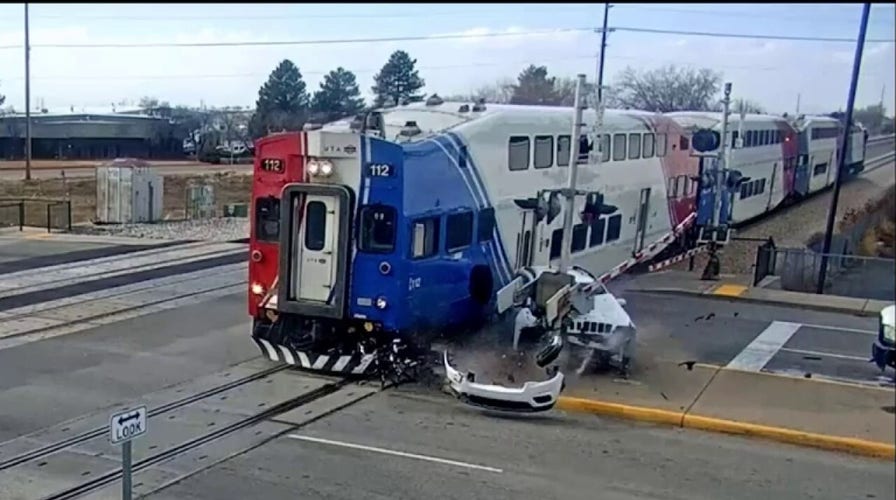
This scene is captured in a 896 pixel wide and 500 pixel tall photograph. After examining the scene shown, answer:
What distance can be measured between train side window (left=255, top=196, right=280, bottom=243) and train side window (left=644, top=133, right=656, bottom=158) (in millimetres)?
4784

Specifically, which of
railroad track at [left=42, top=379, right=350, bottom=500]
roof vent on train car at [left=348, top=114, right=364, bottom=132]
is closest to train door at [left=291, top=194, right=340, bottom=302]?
roof vent on train car at [left=348, top=114, right=364, bottom=132]

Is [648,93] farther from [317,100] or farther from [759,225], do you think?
[317,100]

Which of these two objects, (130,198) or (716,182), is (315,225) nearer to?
(716,182)

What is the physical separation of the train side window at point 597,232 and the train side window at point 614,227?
211mm

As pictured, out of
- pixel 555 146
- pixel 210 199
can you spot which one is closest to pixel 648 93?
pixel 555 146

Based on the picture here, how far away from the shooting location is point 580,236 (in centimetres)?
957

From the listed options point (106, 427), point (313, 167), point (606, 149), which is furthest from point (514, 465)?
point (606, 149)

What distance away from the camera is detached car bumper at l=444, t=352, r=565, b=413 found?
6.78 m

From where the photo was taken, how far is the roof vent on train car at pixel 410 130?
8.31m

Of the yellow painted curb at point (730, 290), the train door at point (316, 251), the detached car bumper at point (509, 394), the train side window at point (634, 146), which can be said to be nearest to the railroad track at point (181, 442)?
the train door at point (316, 251)

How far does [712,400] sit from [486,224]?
2785mm

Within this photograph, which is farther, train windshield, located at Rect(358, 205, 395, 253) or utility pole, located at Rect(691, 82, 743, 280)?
train windshield, located at Rect(358, 205, 395, 253)

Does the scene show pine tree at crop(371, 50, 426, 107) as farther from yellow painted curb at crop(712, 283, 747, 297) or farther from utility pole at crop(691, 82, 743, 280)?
yellow painted curb at crop(712, 283, 747, 297)

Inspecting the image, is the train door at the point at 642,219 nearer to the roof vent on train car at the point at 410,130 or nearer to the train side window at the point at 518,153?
the train side window at the point at 518,153
